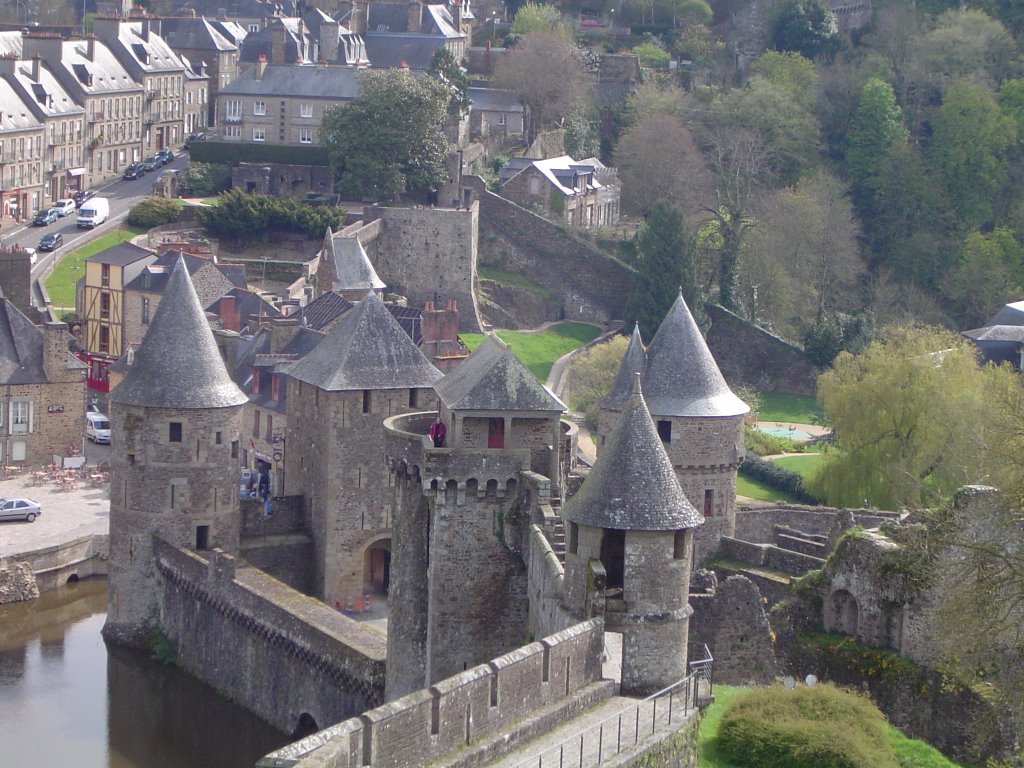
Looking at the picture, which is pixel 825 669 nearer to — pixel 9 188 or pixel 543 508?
pixel 543 508

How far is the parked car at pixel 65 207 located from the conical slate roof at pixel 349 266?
64.0 ft

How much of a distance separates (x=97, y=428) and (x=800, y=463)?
19.5 meters

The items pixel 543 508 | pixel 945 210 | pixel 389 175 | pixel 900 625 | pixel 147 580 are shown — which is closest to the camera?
pixel 543 508

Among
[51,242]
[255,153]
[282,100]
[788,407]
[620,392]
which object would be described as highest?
[282,100]

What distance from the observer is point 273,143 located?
278ft

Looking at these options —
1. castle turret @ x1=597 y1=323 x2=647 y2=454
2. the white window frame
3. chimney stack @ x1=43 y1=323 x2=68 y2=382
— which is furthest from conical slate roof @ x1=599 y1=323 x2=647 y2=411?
the white window frame

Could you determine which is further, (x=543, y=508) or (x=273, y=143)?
(x=273, y=143)

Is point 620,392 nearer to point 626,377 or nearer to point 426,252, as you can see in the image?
point 626,377

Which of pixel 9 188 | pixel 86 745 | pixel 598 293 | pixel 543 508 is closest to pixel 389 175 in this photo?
pixel 598 293

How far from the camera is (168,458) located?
41.8 m

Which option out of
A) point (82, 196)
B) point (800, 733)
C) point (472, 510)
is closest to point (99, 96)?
point (82, 196)

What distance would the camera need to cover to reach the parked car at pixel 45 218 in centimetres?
7900

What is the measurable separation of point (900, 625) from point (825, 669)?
1443mm

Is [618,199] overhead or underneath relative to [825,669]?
overhead
